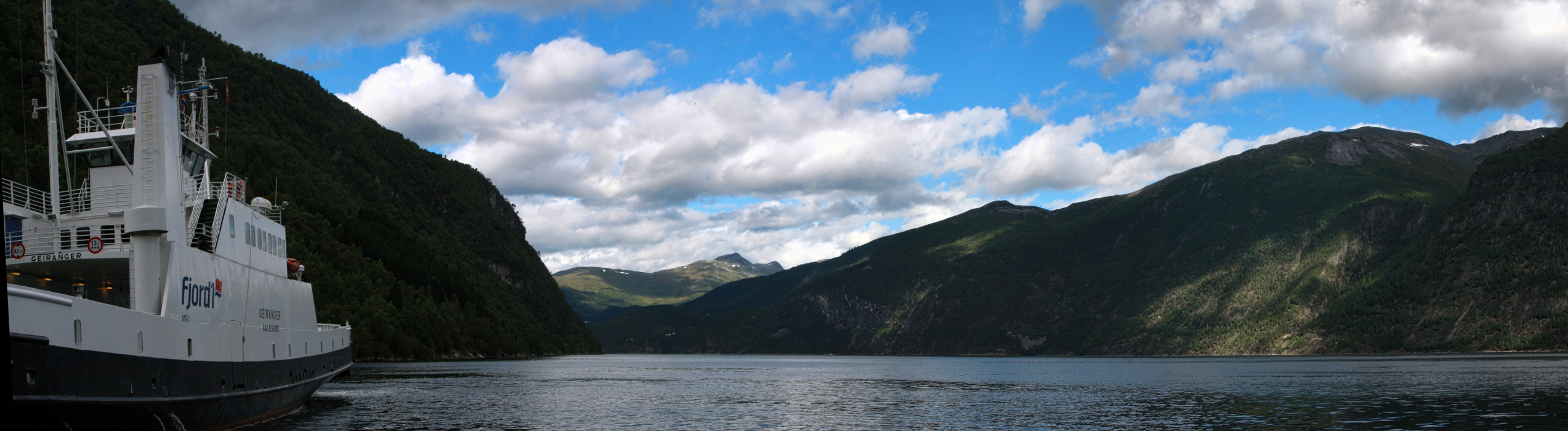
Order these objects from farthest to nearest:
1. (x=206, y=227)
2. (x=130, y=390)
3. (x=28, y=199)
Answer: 1. (x=206, y=227)
2. (x=28, y=199)
3. (x=130, y=390)

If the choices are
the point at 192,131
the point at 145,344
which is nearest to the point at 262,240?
the point at 192,131

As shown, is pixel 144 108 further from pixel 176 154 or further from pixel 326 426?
pixel 326 426

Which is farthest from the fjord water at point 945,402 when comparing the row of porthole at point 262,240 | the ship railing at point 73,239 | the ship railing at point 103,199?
the ship railing at point 103,199

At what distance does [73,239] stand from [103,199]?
3108 millimetres

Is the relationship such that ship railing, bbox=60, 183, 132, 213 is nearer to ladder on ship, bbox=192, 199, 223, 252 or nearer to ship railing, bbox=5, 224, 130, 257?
ship railing, bbox=5, 224, 130, 257

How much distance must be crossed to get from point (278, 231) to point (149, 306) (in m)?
20.3

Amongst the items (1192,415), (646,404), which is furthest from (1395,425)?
(646,404)

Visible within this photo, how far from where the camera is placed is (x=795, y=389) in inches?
4099

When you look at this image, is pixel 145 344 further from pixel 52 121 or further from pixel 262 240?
pixel 262 240

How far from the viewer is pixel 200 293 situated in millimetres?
41250

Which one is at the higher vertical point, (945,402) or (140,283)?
(140,283)

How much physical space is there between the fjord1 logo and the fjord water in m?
9.06

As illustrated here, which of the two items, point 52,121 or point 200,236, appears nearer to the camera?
point 52,121

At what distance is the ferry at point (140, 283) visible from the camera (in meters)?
31.6
